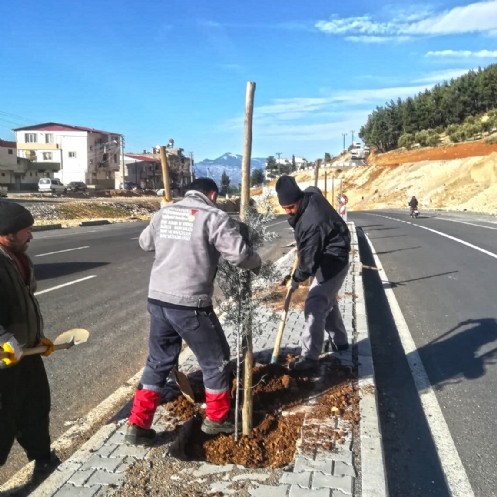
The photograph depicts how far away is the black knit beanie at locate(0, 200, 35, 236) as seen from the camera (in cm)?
314

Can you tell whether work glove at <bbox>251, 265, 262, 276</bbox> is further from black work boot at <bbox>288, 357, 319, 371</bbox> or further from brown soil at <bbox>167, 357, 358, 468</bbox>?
black work boot at <bbox>288, 357, 319, 371</bbox>

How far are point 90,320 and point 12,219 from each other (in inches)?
174

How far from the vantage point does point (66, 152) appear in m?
74.2

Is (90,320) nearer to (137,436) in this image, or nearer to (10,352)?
(137,436)

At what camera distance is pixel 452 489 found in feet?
10.7

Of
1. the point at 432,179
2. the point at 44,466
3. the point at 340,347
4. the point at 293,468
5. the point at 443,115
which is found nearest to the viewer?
the point at 293,468

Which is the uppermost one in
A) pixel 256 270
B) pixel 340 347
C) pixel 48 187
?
pixel 48 187

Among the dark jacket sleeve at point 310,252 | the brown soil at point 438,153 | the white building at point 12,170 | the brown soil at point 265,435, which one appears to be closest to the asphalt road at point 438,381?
the brown soil at point 265,435

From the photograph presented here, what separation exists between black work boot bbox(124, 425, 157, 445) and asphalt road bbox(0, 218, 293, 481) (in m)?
0.86

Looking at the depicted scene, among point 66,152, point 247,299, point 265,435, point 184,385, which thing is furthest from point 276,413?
point 66,152

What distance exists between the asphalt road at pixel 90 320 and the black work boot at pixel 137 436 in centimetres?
86

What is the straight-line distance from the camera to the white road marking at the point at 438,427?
333 centimetres

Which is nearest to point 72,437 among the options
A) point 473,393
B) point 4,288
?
point 4,288

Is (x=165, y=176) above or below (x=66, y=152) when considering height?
below
